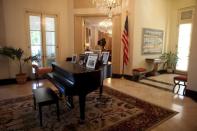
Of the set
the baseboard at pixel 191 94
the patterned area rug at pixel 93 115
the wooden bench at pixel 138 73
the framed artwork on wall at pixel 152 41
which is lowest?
the patterned area rug at pixel 93 115

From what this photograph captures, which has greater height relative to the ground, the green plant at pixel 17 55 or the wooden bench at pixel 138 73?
the green plant at pixel 17 55

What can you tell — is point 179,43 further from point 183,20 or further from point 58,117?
point 58,117

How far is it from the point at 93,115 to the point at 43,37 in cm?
419

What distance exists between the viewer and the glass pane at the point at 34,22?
19.1 feet

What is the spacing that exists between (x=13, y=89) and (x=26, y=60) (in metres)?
1.14

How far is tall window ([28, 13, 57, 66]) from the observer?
5.89m

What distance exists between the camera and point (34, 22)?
19.3ft

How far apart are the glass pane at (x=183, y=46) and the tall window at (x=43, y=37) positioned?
5758mm

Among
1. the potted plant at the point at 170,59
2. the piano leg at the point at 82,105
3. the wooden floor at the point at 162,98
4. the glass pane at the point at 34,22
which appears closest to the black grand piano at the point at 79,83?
the piano leg at the point at 82,105

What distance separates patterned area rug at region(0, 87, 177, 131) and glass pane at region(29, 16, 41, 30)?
304 centimetres

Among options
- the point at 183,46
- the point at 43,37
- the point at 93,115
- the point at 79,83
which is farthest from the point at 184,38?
the point at 79,83

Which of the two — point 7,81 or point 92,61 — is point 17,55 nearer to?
point 7,81

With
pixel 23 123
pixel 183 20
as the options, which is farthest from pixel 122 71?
pixel 23 123

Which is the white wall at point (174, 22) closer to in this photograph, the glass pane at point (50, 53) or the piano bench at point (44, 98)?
the glass pane at point (50, 53)
